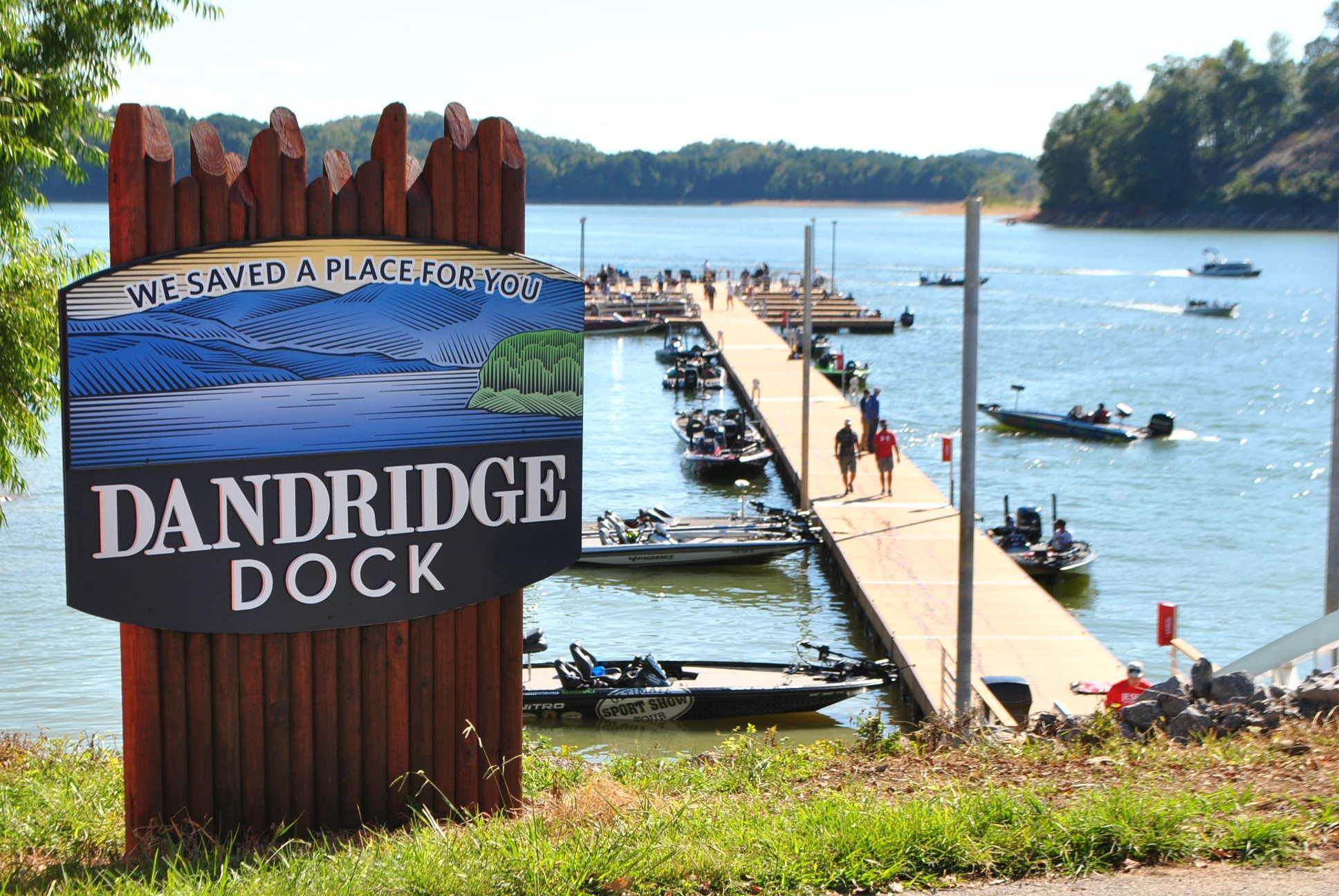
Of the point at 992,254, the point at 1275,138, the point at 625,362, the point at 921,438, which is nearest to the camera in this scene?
the point at 921,438

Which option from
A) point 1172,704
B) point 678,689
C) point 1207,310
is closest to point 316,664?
point 1172,704

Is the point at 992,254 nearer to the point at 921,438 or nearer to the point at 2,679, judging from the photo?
the point at 921,438

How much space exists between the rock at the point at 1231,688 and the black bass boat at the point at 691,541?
50.2 ft

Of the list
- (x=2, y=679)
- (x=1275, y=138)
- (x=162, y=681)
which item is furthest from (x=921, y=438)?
(x=1275, y=138)

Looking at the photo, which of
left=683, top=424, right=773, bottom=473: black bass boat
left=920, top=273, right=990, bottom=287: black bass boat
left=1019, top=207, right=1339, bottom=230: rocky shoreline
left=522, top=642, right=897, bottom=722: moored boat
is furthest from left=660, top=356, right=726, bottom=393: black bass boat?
left=1019, top=207, right=1339, bottom=230: rocky shoreline

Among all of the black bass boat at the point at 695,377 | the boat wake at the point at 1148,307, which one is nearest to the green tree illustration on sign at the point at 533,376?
the black bass boat at the point at 695,377

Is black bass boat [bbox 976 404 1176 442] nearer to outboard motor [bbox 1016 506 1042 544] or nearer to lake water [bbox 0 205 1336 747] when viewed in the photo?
lake water [bbox 0 205 1336 747]

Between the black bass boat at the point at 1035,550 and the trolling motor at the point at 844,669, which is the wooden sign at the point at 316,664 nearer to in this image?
the trolling motor at the point at 844,669

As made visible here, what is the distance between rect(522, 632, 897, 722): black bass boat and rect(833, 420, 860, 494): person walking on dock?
999cm

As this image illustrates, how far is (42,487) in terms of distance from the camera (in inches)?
1296

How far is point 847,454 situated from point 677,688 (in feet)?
38.4

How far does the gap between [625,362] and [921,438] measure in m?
20.1

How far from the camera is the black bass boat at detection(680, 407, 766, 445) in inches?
1323

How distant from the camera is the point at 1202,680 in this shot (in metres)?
8.91
